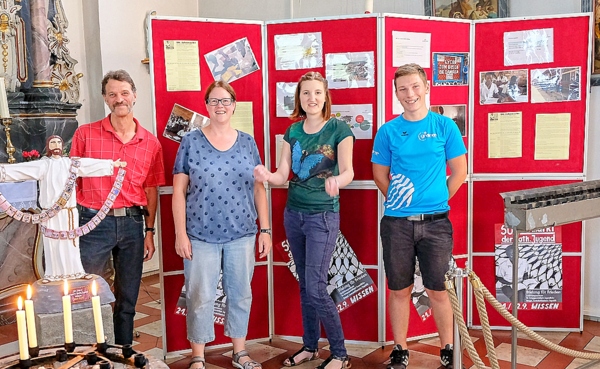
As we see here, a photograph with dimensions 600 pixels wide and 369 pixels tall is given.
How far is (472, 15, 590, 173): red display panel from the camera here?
312 cm

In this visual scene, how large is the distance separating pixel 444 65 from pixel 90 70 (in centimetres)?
299

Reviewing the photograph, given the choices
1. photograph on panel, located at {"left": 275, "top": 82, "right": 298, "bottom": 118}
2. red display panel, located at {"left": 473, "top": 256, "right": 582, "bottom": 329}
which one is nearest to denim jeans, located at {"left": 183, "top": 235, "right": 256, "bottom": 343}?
photograph on panel, located at {"left": 275, "top": 82, "right": 298, "bottom": 118}

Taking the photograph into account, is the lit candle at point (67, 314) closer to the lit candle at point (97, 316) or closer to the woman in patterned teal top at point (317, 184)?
the lit candle at point (97, 316)

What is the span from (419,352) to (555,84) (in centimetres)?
175

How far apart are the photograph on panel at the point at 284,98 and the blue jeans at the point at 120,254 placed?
102cm

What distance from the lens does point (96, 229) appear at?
2549 mm

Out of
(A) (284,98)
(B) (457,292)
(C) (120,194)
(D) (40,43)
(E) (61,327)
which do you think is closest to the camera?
(B) (457,292)

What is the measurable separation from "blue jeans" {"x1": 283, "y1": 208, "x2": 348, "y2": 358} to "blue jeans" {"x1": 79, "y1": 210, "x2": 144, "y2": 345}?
29.9 inches

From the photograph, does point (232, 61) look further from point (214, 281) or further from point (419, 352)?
point (419, 352)

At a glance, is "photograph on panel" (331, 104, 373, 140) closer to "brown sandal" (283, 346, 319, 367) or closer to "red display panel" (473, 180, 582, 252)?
"red display panel" (473, 180, 582, 252)

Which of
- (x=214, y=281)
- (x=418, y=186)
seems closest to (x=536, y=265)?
(x=418, y=186)

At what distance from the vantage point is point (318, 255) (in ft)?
8.69

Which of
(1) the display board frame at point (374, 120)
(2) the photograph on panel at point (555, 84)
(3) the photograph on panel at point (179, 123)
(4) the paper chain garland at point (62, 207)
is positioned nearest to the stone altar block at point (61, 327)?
(4) the paper chain garland at point (62, 207)

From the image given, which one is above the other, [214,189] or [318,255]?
[214,189]
